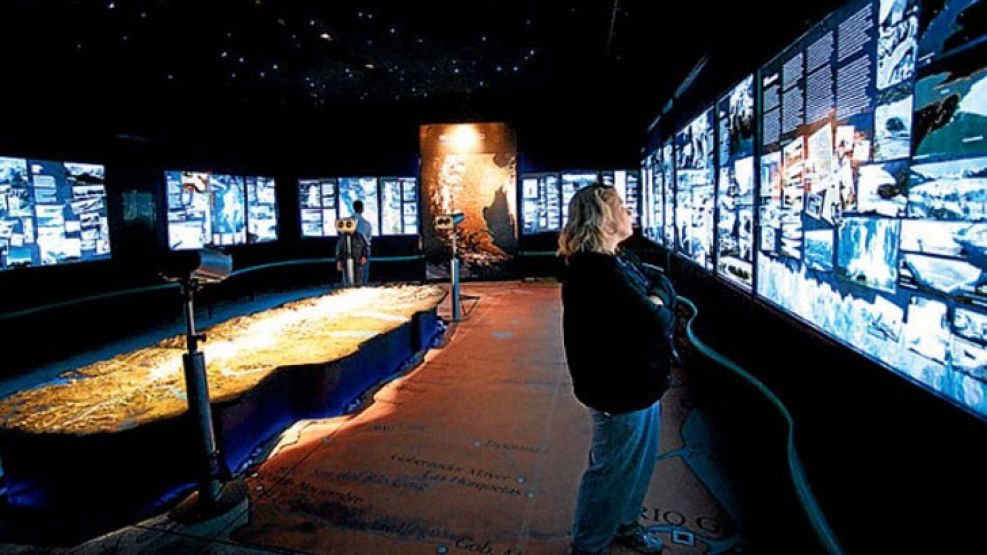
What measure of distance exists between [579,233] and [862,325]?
3.76 ft

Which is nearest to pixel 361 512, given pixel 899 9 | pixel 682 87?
pixel 899 9

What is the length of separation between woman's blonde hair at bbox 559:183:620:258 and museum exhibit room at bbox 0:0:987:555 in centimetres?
1

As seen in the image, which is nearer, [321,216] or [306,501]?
[306,501]

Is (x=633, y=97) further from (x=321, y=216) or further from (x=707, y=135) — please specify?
(x=321, y=216)

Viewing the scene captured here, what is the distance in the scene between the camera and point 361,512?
110 inches

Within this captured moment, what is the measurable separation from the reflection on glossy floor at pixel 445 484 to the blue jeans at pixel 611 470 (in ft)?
0.94

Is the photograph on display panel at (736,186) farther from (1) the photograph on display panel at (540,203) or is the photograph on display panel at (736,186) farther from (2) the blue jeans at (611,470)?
(1) the photograph on display panel at (540,203)

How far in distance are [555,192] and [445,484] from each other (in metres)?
9.02

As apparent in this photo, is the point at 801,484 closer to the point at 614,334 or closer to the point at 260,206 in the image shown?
the point at 614,334

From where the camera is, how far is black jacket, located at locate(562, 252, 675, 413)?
208 centimetres

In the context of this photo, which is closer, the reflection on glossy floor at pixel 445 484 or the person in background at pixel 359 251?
the reflection on glossy floor at pixel 445 484

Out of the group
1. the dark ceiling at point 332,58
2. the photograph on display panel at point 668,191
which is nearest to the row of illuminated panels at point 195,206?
the dark ceiling at point 332,58

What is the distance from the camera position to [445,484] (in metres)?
3.05

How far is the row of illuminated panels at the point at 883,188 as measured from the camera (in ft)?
5.10
